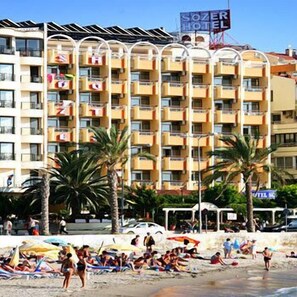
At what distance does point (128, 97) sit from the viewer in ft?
322

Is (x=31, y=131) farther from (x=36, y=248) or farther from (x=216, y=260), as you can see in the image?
(x=36, y=248)

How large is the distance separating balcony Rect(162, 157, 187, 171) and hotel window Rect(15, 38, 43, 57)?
1747 cm

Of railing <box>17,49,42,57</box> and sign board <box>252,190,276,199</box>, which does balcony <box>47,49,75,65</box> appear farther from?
sign board <box>252,190,276,199</box>

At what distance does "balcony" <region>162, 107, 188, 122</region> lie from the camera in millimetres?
99250

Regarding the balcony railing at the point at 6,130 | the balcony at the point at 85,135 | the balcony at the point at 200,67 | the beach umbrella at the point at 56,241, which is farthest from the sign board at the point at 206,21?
the beach umbrella at the point at 56,241

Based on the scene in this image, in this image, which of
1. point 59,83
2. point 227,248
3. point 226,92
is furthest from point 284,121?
point 227,248

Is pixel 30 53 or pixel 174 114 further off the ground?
pixel 30 53

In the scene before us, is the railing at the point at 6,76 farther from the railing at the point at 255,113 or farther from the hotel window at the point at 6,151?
the railing at the point at 255,113

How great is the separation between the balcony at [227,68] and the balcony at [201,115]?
14.5ft

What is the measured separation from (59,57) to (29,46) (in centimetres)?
352

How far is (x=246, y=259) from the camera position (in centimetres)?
6178

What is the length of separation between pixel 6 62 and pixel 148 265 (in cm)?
4222

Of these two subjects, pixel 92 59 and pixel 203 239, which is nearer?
pixel 203 239

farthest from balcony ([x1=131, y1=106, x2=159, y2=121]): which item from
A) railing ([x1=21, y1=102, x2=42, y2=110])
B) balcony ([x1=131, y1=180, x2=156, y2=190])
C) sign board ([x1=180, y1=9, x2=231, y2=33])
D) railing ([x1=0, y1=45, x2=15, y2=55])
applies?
sign board ([x1=180, y1=9, x2=231, y2=33])
